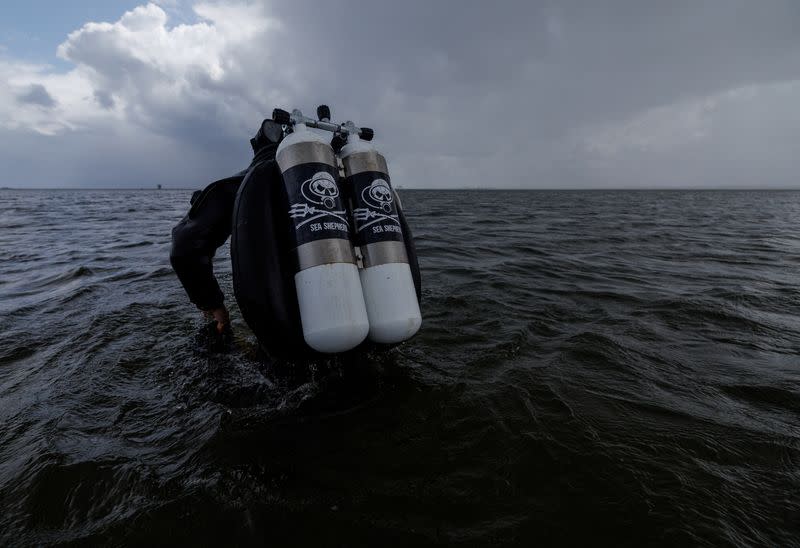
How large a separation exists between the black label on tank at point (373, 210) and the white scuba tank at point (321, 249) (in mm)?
149

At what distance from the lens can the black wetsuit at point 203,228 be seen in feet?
11.6

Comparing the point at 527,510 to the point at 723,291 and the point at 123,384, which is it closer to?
the point at 123,384

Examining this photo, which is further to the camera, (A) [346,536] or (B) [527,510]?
Result: (B) [527,510]

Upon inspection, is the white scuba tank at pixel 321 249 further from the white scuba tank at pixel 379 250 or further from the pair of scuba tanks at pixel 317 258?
the white scuba tank at pixel 379 250

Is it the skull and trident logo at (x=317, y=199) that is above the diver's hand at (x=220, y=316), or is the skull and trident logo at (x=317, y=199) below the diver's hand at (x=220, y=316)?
above

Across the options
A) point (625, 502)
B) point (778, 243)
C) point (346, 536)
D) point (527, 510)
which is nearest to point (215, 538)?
point (346, 536)

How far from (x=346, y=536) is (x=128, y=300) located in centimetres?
575

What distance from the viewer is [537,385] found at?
3.27m

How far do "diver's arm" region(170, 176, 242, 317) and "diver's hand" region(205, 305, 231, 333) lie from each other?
14.5 inches

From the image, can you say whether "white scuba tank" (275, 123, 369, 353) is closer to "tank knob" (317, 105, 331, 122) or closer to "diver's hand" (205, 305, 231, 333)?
"tank knob" (317, 105, 331, 122)

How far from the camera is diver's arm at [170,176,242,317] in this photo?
11.6 feet

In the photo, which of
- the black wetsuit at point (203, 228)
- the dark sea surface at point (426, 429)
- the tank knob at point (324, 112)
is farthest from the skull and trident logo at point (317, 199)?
the dark sea surface at point (426, 429)

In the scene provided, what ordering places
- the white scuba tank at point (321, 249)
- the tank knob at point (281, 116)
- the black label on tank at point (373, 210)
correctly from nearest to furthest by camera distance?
1. the white scuba tank at point (321, 249)
2. the black label on tank at point (373, 210)
3. the tank knob at point (281, 116)

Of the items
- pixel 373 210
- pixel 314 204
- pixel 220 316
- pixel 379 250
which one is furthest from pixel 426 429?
pixel 220 316
